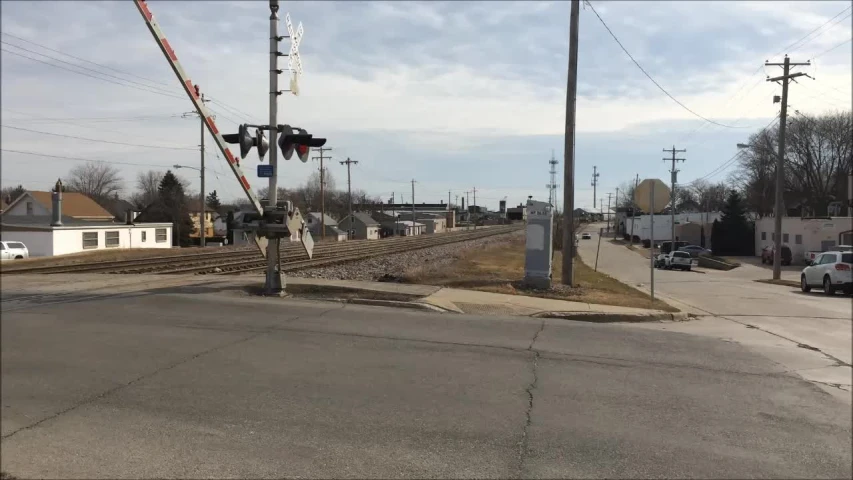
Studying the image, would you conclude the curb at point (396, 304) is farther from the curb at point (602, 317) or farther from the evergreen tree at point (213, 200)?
the evergreen tree at point (213, 200)

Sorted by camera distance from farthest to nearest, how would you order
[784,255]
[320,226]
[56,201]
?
1. [320,226]
2. [784,255]
3. [56,201]

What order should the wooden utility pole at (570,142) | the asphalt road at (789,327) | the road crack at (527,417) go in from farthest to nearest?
1. the wooden utility pole at (570,142)
2. the road crack at (527,417)
3. the asphalt road at (789,327)

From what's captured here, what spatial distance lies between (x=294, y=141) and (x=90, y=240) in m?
25.5

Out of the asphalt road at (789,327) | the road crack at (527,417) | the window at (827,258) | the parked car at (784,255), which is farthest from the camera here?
the parked car at (784,255)

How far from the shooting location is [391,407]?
5.47m

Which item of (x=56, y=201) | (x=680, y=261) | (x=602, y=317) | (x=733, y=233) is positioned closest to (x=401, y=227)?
(x=733, y=233)

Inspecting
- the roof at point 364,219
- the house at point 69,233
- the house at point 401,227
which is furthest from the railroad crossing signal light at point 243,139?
the house at point 401,227

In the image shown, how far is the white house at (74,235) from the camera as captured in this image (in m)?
2.99

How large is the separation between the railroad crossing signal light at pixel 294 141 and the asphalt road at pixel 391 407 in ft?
16.2

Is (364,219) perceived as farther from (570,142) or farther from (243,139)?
(243,139)

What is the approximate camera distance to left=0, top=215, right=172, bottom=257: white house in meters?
2.99

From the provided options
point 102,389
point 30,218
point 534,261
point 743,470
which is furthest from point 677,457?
point 534,261

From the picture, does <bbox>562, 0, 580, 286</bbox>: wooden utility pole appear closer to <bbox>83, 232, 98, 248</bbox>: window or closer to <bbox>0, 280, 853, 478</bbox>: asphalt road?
<bbox>0, 280, 853, 478</bbox>: asphalt road

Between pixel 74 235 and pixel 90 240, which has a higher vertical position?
pixel 74 235
